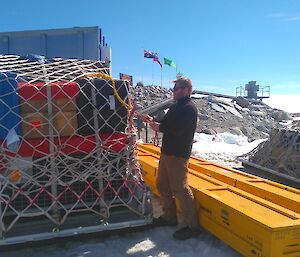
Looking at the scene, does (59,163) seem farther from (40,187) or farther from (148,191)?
(148,191)

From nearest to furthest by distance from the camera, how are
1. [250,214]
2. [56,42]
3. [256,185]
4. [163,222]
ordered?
[250,214]
[163,222]
[256,185]
[56,42]

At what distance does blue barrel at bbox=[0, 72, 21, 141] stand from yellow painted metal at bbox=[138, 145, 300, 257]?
2202 mm

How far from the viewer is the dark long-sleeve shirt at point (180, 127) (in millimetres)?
4359

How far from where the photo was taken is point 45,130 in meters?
4.11

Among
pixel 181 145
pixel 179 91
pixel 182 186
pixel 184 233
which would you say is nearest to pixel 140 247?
pixel 184 233

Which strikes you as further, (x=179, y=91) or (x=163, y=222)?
(x=163, y=222)

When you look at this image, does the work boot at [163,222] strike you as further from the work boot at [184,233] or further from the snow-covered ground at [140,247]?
A: the work boot at [184,233]

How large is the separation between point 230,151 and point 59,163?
362 inches

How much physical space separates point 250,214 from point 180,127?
1194 mm

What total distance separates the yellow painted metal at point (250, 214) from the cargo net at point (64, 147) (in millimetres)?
792

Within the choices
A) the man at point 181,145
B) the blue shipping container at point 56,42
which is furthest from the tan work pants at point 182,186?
the blue shipping container at point 56,42

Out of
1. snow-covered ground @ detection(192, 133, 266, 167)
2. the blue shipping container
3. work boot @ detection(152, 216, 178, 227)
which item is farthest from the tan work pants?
snow-covered ground @ detection(192, 133, 266, 167)

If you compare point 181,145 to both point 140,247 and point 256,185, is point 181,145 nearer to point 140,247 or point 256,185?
point 140,247

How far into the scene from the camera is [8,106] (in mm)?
3924
